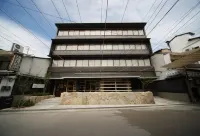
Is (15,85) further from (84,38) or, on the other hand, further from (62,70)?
(84,38)

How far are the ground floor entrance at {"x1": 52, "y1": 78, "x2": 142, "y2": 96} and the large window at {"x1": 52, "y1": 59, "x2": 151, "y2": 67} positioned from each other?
2675 mm

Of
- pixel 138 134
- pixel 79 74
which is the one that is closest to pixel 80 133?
pixel 138 134

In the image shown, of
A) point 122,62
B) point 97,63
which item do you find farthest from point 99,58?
point 122,62

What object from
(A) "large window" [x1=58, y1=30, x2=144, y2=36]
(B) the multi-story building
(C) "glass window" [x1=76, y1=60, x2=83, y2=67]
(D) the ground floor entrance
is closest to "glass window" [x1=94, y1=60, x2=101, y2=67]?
(B) the multi-story building

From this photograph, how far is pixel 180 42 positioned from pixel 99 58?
21.5 meters

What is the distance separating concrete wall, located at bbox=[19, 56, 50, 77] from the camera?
12844mm

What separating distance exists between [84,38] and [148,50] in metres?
12.2

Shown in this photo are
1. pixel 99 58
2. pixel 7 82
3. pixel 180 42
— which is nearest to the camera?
pixel 7 82

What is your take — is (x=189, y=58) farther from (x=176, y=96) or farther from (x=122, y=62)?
(x=122, y=62)

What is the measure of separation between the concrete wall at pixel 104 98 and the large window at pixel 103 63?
687 cm

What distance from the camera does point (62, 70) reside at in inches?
587

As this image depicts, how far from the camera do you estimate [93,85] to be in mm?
14742

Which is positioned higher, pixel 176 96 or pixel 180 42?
pixel 180 42

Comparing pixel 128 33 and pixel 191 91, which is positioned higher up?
pixel 128 33
